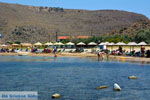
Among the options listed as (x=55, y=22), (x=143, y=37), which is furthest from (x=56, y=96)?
(x=55, y=22)

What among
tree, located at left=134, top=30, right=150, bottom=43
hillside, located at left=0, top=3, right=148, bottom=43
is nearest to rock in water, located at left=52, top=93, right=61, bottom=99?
tree, located at left=134, top=30, right=150, bottom=43

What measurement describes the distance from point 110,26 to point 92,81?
384ft

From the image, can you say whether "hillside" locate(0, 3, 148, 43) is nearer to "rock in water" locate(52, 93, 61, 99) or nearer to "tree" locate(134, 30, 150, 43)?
"tree" locate(134, 30, 150, 43)

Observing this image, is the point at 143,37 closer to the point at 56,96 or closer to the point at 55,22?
the point at 56,96

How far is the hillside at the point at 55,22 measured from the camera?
122875 mm

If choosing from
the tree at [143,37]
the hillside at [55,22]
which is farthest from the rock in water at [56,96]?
the hillside at [55,22]

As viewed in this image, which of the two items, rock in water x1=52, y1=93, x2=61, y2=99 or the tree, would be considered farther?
the tree

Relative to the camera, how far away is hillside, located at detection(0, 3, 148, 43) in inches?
4838

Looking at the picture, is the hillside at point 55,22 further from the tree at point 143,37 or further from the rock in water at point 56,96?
the rock in water at point 56,96

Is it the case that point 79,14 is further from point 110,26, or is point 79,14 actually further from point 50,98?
point 50,98

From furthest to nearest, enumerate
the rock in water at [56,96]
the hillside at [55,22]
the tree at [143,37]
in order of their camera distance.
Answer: the hillside at [55,22] < the tree at [143,37] < the rock in water at [56,96]

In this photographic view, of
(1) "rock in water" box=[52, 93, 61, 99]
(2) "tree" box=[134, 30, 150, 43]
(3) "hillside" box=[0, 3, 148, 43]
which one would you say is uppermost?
(3) "hillside" box=[0, 3, 148, 43]

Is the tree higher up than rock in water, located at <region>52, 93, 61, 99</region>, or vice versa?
the tree

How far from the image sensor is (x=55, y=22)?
499 feet
